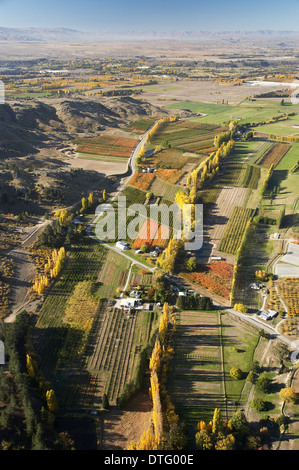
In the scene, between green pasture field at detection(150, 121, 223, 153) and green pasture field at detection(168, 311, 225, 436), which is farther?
green pasture field at detection(150, 121, 223, 153)

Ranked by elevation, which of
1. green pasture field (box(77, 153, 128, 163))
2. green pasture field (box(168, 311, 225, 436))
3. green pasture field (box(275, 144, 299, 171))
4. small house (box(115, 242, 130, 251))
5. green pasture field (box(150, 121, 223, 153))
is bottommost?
green pasture field (box(168, 311, 225, 436))

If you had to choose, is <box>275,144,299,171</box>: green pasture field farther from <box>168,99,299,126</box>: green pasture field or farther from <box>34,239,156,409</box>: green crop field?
<box>34,239,156,409</box>: green crop field

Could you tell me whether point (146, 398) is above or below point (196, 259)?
below

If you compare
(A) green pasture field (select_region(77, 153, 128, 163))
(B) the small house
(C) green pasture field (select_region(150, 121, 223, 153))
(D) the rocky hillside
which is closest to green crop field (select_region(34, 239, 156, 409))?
(B) the small house

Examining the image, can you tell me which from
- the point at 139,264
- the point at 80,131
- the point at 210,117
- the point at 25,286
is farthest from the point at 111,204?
the point at 210,117

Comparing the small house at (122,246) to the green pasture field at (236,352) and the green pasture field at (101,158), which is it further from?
→ the green pasture field at (101,158)

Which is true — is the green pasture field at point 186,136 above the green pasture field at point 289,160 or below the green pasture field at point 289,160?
above

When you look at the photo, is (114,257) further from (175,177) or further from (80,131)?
(80,131)

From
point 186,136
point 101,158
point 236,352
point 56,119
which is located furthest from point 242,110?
point 236,352

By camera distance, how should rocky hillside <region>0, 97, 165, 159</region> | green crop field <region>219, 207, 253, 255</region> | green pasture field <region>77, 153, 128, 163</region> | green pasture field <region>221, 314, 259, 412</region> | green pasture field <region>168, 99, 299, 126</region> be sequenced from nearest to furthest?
green pasture field <region>221, 314, 259, 412</region> → green crop field <region>219, 207, 253, 255</region> → rocky hillside <region>0, 97, 165, 159</region> → green pasture field <region>77, 153, 128, 163</region> → green pasture field <region>168, 99, 299, 126</region>

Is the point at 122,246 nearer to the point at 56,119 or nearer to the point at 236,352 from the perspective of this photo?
the point at 236,352

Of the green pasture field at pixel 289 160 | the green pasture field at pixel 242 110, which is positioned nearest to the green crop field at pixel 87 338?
the green pasture field at pixel 289 160
